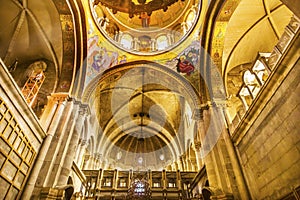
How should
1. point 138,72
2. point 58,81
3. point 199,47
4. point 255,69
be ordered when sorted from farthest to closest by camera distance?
point 138,72 < point 199,47 < point 58,81 < point 255,69

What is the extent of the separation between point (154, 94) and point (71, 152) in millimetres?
8443

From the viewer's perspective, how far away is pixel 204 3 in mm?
10453

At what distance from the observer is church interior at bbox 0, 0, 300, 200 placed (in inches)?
214

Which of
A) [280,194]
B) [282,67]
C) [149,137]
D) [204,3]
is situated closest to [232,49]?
[204,3]

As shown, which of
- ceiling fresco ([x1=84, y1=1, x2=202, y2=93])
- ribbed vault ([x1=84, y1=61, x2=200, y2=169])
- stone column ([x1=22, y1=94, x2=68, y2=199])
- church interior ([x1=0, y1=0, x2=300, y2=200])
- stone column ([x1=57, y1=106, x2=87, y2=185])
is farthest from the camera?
ribbed vault ([x1=84, y1=61, x2=200, y2=169])

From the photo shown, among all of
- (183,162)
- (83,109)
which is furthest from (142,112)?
(83,109)

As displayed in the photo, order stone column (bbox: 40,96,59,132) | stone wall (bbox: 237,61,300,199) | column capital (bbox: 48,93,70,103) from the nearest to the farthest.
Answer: stone wall (bbox: 237,61,300,199), stone column (bbox: 40,96,59,132), column capital (bbox: 48,93,70,103)

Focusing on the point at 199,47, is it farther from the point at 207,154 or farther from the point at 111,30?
the point at 111,30

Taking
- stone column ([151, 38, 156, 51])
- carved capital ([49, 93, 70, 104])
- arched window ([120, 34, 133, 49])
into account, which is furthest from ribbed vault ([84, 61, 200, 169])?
arched window ([120, 34, 133, 49])

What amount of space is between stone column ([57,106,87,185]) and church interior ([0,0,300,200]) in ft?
0.14

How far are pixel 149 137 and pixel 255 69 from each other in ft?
46.3

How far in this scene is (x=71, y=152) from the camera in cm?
809

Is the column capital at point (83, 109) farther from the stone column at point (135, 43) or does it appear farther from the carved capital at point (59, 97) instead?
the stone column at point (135, 43)

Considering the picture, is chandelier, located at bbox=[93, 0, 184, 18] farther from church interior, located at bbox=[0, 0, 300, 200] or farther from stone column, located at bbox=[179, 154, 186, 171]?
stone column, located at bbox=[179, 154, 186, 171]
